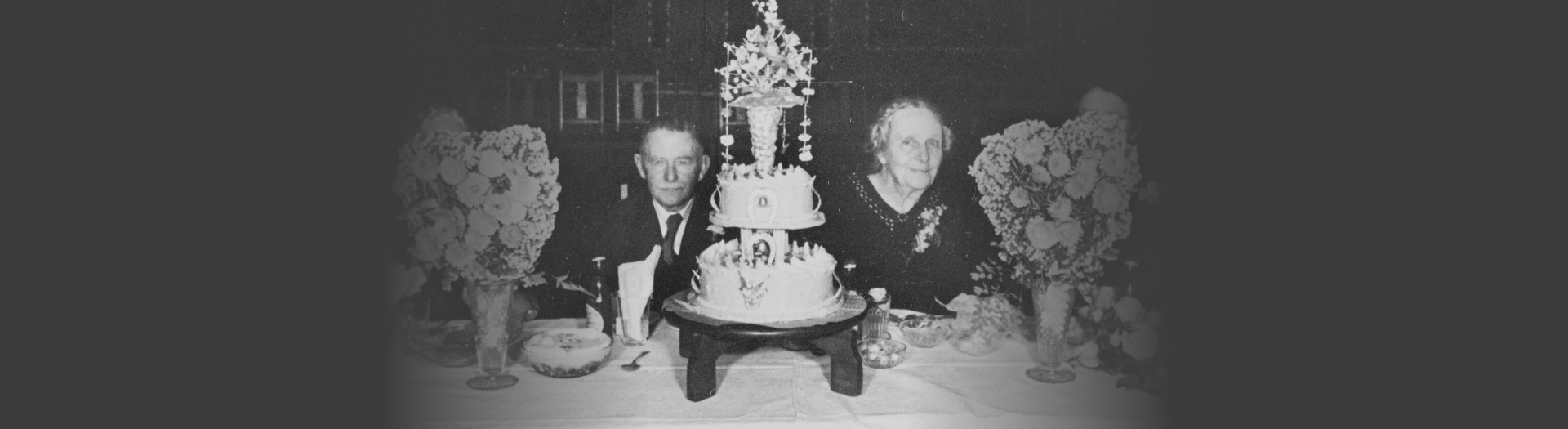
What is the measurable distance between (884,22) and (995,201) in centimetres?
80

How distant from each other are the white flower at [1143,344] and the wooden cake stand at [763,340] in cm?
90

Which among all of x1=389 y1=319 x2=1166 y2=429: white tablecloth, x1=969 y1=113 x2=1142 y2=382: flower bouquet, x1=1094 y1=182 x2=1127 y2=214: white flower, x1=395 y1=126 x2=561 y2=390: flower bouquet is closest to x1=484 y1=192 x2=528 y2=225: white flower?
x1=395 y1=126 x2=561 y2=390: flower bouquet

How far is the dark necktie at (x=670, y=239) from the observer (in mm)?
3922

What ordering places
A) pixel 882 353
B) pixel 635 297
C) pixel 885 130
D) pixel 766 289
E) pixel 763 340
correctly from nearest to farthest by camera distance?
pixel 763 340 < pixel 766 289 < pixel 882 353 < pixel 635 297 < pixel 885 130

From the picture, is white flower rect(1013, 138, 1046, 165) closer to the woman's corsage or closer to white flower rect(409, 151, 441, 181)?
the woman's corsage

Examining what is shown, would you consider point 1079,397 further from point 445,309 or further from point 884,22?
point 445,309

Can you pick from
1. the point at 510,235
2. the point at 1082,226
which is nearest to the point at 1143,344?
the point at 1082,226

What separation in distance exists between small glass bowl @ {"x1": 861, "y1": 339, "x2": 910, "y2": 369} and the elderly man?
0.83 meters

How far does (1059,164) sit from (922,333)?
0.79 m

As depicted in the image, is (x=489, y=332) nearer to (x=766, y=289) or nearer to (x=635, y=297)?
(x=635, y=297)

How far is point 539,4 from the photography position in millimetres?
3557

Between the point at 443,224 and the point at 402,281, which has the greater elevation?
the point at 443,224

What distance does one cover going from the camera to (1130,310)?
10.8ft

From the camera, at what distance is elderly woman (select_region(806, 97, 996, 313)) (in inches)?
152
